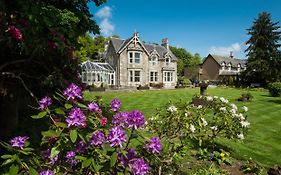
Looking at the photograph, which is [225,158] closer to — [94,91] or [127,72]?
[94,91]

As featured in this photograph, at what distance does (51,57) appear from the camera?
5340mm

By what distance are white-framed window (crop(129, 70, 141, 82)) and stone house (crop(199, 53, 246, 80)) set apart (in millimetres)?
30655

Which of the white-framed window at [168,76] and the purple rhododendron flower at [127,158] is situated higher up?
the white-framed window at [168,76]

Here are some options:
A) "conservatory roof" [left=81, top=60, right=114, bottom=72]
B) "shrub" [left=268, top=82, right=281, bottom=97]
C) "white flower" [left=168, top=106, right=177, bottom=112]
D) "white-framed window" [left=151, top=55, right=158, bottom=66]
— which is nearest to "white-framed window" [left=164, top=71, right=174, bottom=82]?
"white-framed window" [left=151, top=55, right=158, bottom=66]

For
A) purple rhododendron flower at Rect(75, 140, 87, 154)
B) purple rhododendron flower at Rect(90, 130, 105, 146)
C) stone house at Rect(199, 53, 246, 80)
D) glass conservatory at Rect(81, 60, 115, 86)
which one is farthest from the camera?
stone house at Rect(199, 53, 246, 80)

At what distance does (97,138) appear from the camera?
8.86 feet

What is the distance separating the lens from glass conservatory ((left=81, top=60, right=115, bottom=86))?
42247 mm

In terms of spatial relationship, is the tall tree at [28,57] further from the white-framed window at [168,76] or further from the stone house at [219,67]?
the stone house at [219,67]

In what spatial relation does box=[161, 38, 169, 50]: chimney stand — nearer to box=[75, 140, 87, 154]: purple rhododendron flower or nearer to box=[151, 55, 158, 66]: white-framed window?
box=[151, 55, 158, 66]: white-framed window

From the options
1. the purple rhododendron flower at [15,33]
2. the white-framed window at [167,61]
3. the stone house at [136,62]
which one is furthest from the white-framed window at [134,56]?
the purple rhododendron flower at [15,33]

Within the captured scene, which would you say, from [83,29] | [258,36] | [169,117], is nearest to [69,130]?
[169,117]

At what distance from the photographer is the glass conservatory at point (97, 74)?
139 feet

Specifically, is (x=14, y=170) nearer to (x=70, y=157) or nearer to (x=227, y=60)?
(x=70, y=157)

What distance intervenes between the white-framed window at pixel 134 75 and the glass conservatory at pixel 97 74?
10.1ft
